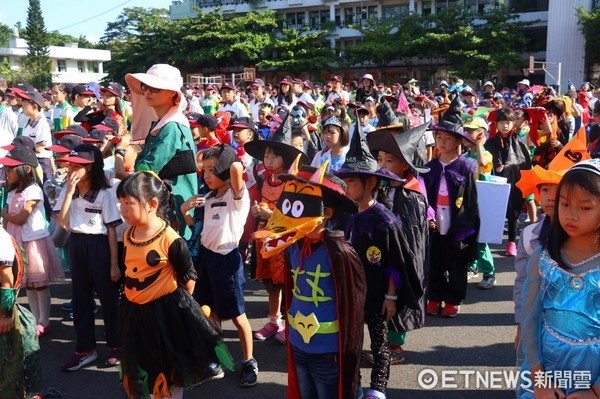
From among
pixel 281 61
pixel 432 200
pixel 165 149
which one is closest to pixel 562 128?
pixel 432 200

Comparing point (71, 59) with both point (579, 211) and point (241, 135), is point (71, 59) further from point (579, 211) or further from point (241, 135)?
point (579, 211)

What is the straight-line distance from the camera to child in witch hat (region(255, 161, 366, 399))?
2846 mm

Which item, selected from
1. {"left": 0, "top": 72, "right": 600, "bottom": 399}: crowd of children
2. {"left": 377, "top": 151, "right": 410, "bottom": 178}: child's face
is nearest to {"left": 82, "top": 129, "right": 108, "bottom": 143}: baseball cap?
{"left": 0, "top": 72, "right": 600, "bottom": 399}: crowd of children

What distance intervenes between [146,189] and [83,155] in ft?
3.92

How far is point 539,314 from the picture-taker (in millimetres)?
2551

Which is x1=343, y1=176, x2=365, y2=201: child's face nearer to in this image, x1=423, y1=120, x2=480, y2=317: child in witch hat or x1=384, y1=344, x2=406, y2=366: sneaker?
x1=384, y1=344, x2=406, y2=366: sneaker

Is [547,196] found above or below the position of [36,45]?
below

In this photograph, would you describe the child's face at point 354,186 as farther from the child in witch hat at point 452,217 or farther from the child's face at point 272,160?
the child in witch hat at point 452,217

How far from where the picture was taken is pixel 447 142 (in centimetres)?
500

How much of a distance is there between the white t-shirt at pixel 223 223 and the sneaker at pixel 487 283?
302cm

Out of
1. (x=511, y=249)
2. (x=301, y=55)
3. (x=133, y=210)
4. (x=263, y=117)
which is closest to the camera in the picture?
(x=133, y=210)

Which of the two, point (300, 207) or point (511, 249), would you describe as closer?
point (300, 207)

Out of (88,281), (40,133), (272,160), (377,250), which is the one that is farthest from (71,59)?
(377,250)

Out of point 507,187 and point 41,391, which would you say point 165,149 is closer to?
point 41,391
